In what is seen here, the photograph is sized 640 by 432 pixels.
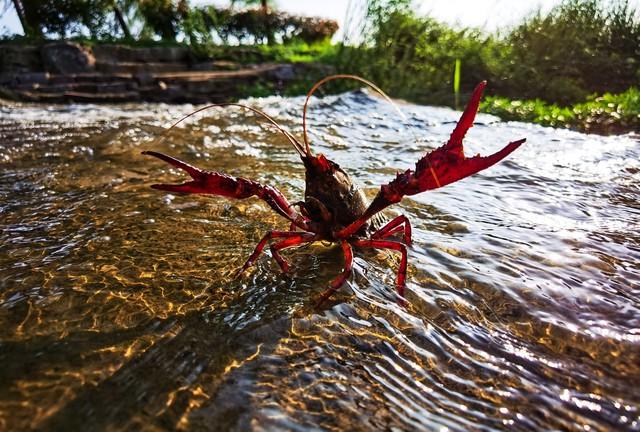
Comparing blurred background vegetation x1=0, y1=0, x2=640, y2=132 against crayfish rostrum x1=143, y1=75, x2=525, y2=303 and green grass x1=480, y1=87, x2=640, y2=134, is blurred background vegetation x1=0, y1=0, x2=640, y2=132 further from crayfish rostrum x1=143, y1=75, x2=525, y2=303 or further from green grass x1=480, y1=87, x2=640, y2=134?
crayfish rostrum x1=143, y1=75, x2=525, y2=303

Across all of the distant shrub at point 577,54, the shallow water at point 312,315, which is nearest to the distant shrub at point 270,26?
the distant shrub at point 577,54

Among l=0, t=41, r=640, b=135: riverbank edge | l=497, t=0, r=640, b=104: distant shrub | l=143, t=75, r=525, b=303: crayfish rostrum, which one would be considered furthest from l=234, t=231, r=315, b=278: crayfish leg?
l=0, t=41, r=640, b=135: riverbank edge

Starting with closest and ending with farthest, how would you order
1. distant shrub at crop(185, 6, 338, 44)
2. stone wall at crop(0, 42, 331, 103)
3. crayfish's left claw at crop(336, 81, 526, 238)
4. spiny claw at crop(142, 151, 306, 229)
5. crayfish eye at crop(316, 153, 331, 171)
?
crayfish's left claw at crop(336, 81, 526, 238), spiny claw at crop(142, 151, 306, 229), crayfish eye at crop(316, 153, 331, 171), stone wall at crop(0, 42, 331, 103), distant shrub at crop(185, 6, 338, 44)

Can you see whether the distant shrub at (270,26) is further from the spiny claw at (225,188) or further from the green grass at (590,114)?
the spiny claw at (225,188)

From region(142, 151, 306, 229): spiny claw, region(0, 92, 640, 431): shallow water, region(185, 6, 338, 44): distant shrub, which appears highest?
region(185, 6, 338, 44): distant shrub

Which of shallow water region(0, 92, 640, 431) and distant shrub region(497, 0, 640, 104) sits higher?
distant shrub region(497, 0, 640, 104)

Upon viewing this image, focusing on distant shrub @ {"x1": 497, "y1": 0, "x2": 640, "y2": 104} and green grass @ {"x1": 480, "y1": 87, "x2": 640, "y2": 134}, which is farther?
distant shrub @ {"x1": 497, "y1": 0, "x2": 640, "y2": 104}

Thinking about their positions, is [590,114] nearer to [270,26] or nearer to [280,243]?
[280,243]
